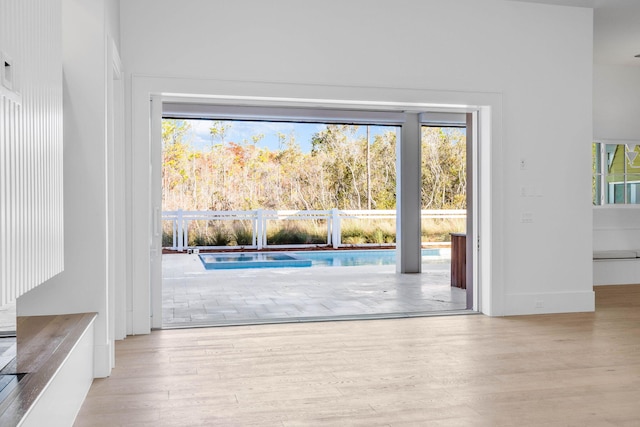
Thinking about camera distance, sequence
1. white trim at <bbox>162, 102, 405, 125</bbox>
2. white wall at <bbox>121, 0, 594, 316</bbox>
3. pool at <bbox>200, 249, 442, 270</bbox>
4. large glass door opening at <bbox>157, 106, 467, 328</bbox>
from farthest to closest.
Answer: large glass door opening at <bbox>157, 106, 467, 328</bbox> < pool at <bbox>200, 249, 442, 270</bbox> < white trim at <bbox>162, 102, 405, 125</bbox> < white wall at <bbox>121, 0, 594, 316</bbox>

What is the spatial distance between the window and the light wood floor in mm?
2914

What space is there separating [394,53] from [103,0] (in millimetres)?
2667

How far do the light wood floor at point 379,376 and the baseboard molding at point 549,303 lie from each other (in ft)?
1.12

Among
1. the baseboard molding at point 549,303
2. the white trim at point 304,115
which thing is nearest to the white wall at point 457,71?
the baseboard molding at point 549,303

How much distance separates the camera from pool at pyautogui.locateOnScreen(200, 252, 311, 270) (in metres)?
10.7

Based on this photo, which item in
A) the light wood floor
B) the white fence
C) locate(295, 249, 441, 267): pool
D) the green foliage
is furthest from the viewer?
the green foliage

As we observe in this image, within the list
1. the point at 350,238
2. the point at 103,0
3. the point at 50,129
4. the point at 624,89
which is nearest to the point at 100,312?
the point at 50,129

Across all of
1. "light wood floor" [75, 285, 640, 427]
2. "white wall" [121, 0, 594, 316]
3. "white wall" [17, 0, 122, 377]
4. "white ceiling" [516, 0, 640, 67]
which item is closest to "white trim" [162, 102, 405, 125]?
"white ceiling" [516, 0, 640, 67]

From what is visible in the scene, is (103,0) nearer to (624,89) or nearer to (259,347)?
(259,347)

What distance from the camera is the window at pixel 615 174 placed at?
Result: 7.86 metres

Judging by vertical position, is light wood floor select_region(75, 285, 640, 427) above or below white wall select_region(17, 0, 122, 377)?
below

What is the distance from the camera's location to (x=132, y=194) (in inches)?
195

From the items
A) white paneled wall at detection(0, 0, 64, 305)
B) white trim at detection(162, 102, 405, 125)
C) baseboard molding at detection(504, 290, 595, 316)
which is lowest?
baseboard molding at detection(504, 290, 595, 316)

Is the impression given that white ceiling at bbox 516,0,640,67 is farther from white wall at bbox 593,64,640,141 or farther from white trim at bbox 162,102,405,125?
white trim at bbox 162,102,405,125
